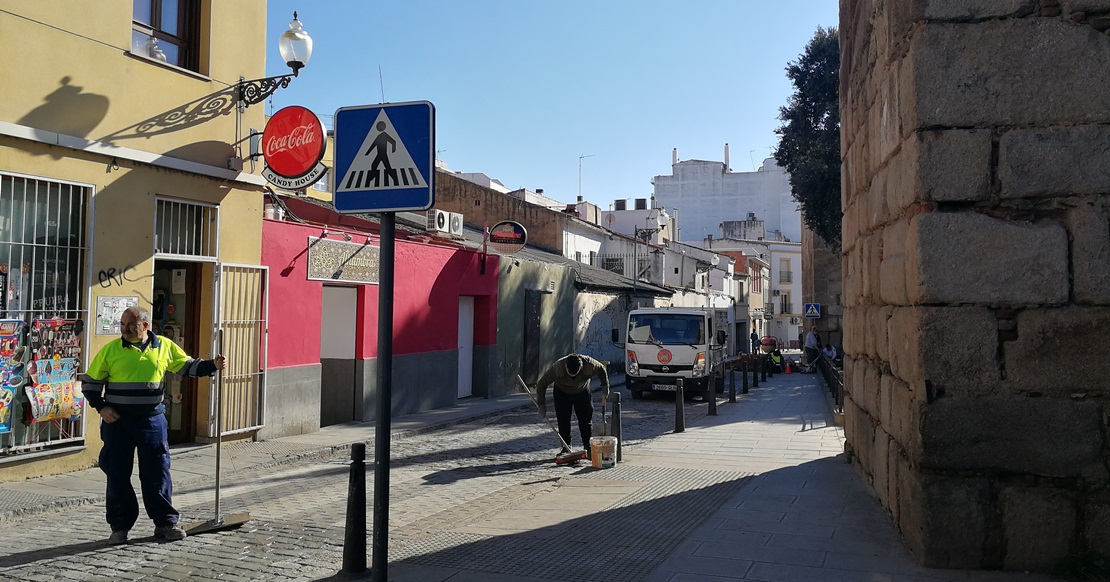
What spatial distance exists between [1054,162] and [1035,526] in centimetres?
227

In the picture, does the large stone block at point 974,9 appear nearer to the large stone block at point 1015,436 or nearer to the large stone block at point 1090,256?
the large stone block at point 1090,256

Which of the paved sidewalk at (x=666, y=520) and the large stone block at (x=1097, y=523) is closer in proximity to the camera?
the large stone block at (x=1097, y=523)

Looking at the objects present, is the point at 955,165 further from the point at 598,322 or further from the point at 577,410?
the point at 598,322

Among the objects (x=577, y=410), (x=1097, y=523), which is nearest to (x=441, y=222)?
(x=577, y=410)

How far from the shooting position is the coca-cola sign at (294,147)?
11016mm

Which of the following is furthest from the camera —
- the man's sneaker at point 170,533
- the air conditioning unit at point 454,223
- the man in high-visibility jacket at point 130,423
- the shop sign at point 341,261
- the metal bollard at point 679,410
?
the air conditioning unit at point 454,223

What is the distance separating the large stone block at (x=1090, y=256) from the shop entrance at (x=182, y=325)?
392 inches

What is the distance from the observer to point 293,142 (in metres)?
11.1

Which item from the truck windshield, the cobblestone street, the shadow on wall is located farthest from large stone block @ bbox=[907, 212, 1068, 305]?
the truck windshield

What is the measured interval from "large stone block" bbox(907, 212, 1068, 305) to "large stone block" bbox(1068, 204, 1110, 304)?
0.22 feet

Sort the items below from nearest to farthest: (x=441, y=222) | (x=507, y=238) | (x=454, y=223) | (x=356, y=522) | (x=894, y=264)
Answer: (x=356, y=522) → (x=894, y=264) → (x=441, y=222) → (x=454, y=223) → (x=507, y=238)

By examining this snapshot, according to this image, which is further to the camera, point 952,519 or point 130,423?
point 130,423

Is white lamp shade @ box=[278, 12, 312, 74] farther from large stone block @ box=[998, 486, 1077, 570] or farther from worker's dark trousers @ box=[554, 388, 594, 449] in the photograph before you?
large stone block @ box=[998, 486, 1077, 570]

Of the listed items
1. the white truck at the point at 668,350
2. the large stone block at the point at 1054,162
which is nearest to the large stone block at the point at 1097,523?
the large stone block at the point at 1054,162
